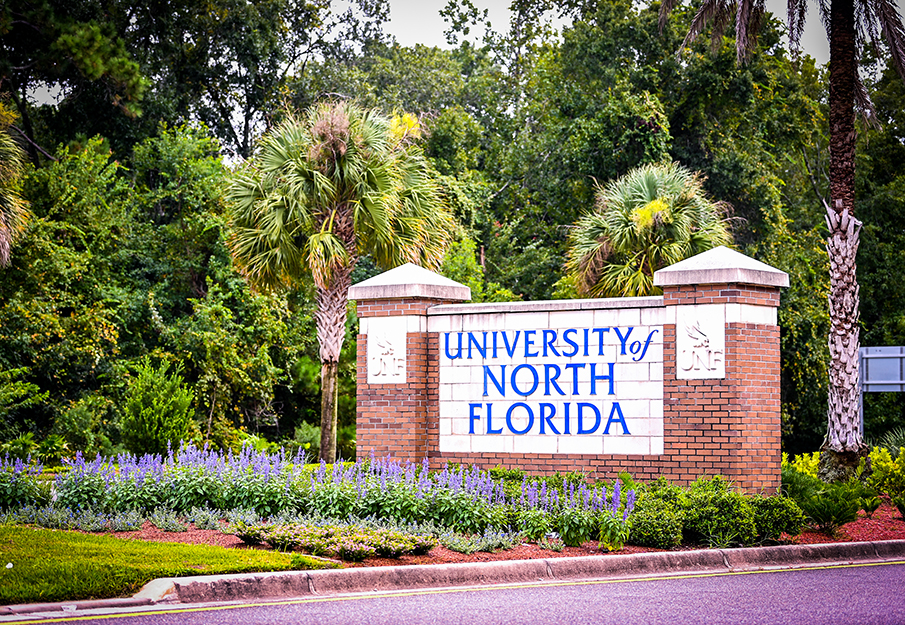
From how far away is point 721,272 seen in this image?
1410 cm

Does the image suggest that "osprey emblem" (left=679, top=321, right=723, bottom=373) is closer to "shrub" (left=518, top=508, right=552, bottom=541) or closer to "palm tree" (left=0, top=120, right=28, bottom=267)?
"shrub" (left=518, top=508, right=552, bottom=541)

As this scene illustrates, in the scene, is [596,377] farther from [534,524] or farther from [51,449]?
[51,449]

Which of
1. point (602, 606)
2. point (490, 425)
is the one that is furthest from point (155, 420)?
point (602, 606)

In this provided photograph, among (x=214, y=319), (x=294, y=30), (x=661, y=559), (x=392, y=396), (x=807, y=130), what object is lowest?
(x=661, y=559)

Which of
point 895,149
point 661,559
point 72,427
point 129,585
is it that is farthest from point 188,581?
point 895,149

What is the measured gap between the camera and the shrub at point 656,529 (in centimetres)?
1158

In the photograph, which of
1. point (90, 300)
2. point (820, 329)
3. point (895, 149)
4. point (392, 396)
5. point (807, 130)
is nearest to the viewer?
point (392, 396)

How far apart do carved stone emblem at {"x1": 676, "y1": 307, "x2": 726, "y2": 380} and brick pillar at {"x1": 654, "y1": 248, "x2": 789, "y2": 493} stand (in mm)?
13

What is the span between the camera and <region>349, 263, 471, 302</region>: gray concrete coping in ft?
53.8

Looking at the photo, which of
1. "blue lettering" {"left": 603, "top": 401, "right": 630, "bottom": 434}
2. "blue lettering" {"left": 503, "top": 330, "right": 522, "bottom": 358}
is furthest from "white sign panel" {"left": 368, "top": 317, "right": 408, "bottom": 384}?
"blue lettering" {"left": 603, "top": 401, "right": 630, "bottom": 434}

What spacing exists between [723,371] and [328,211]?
32.0 feet

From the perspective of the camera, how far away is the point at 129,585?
8.65 meters

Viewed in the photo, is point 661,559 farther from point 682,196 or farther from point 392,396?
point 682,196

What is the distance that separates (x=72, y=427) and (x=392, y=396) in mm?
11146
